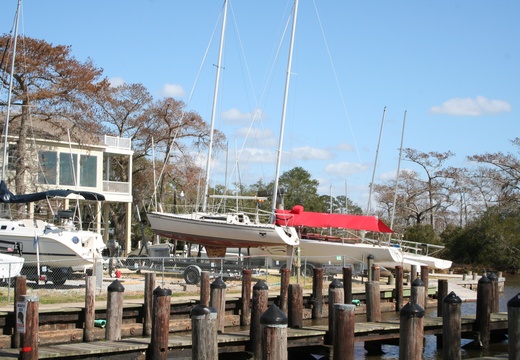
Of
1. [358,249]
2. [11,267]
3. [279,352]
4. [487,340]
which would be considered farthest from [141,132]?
[279,352]

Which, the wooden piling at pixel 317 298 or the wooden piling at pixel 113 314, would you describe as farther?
the wooden piling at pixel 317 298

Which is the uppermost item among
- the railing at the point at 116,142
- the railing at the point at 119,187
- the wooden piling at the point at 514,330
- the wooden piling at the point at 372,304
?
the railing at the point at 116,142

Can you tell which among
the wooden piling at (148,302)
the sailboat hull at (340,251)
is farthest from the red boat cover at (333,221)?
the wooden piling at (148,302)

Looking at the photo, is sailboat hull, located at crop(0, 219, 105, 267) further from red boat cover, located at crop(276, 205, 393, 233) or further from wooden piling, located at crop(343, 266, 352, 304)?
red boat cover, located at crop(276, 205, 393, 233)

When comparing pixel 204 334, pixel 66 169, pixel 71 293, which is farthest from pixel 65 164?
pixel 204 334

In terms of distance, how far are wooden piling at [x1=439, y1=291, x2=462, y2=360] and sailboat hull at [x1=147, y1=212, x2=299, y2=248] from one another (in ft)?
69.3

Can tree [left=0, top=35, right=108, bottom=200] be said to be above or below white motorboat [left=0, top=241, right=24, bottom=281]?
above

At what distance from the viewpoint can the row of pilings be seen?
12.0 meters

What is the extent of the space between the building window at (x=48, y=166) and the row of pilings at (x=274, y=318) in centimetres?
2409

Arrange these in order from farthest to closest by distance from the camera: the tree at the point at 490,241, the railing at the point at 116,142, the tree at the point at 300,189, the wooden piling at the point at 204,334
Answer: the tree at the point at 300,189 < the tree at the point at 490,241 < the railing at the point at 116,142 < the wooden piling at the point at 204,334

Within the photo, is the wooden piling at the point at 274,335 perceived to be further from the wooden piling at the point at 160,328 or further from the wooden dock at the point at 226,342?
the wooden dock at the point at 226,342

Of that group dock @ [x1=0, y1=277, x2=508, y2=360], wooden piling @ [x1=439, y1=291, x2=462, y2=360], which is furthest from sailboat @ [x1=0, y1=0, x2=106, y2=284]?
wooden piling @ [x1=439, y1=291, x2=462, y2=360]

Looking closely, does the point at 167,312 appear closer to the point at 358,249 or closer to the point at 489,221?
the point at 358,249

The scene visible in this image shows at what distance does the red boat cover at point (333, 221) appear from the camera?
4028cm
